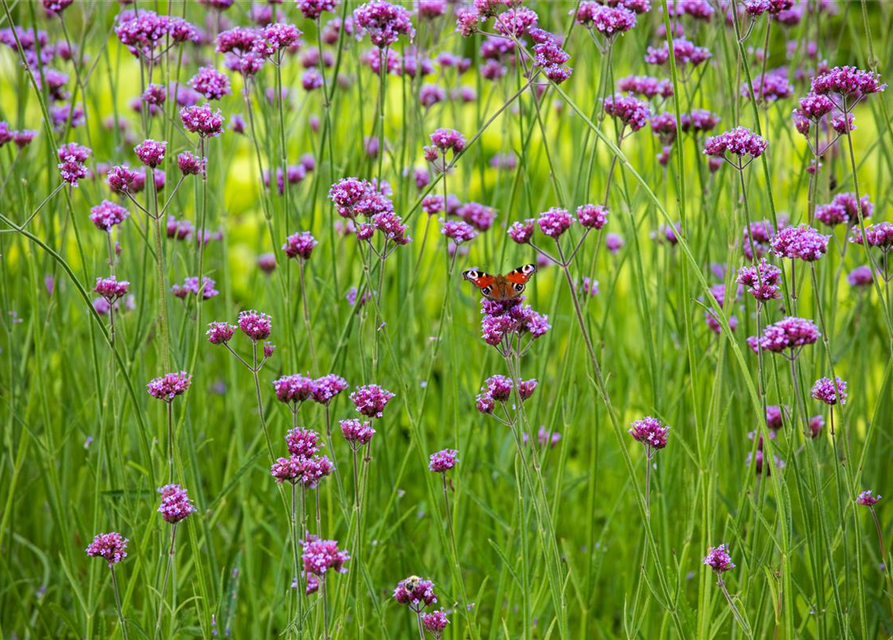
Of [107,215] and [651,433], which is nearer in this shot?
[651,433]

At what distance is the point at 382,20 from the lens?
171 centimetres

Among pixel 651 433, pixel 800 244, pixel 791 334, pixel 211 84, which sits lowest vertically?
pixel 651 433

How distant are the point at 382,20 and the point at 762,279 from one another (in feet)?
2.61

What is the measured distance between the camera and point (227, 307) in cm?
239

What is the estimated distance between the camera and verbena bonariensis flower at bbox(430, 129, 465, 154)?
5.62 ft

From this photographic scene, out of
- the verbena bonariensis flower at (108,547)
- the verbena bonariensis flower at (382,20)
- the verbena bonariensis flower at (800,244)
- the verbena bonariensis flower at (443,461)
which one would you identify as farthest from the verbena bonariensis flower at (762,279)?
the verbena bonariensis flower at (108,547)

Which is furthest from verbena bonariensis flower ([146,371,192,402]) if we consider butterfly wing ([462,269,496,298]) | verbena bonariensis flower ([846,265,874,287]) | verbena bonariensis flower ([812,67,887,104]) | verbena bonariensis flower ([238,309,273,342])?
verbena bonariensis flower ([846,265,874,287])

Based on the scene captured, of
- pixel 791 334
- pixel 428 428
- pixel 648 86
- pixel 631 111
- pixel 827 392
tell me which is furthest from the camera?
pixel 428 428

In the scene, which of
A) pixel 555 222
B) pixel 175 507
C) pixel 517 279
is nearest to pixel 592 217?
pixel 555 222

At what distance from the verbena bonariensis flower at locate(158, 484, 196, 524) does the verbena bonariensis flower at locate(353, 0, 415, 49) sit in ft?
2.74

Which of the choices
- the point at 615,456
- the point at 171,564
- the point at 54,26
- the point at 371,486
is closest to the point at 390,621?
the point at 371,486

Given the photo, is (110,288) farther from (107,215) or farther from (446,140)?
(446,140)

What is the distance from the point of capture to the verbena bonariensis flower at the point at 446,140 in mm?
1712

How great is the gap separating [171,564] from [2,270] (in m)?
0.92
